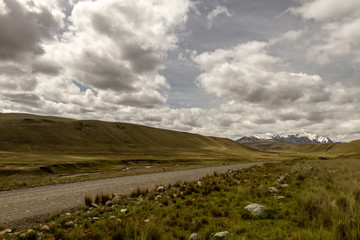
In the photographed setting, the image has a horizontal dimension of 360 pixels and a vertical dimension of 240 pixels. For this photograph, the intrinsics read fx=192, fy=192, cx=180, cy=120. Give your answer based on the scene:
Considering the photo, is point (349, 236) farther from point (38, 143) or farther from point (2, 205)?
point (38, 143)

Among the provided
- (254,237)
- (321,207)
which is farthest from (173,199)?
(321,207)

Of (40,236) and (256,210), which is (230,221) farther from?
(40,236)

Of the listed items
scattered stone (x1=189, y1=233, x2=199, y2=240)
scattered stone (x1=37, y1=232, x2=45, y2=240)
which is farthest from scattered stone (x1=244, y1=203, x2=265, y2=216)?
scattered stone (x1=37, y1=232, x2=45, y2=240)

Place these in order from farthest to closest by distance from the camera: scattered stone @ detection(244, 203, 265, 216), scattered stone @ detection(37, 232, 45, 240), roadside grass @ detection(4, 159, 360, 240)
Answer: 1. scattered stone @ detection(244, 203, 265, 216)
2. scattered stone @ detection(37, 232, 45, 240)
3. roadside grass @ detection(4, 159, 360, 240)

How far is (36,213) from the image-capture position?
10711mm

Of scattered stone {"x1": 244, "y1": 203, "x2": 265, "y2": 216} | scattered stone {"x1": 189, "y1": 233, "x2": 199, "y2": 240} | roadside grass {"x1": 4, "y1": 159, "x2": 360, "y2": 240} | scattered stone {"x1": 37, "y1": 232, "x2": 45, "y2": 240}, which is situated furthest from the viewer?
scattered stone {"x1": 244, "y1": 203, "x2": 265, "y2": 216}

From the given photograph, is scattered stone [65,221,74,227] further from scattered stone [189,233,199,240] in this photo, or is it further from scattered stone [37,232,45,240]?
scattered stone [189,233,199,240]

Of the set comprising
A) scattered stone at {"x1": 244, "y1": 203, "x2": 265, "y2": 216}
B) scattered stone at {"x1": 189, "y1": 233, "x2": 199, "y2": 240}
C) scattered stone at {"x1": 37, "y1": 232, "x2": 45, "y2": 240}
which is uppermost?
scattered stone at {"x1": 244, "y1": 203, "x2": 265, "y2": 216}

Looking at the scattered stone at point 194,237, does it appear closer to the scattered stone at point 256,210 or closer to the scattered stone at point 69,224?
the scattered stone at point 256,210

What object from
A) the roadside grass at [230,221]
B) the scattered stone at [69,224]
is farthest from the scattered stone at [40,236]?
the scattered stone at [69,224]

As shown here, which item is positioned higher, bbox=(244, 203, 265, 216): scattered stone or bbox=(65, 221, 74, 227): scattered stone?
bbox=(244, 203, 265, 216): scattered stone

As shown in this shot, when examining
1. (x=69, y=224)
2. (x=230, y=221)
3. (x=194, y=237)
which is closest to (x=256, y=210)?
(x=230, y=221)

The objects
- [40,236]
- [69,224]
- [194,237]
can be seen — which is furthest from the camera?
[69,224]

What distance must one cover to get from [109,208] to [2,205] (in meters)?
9.32
